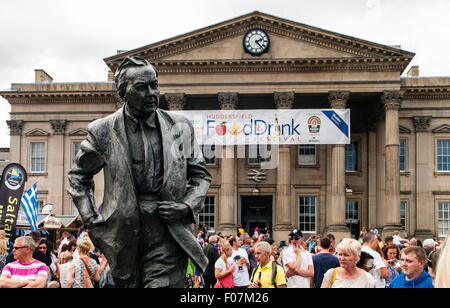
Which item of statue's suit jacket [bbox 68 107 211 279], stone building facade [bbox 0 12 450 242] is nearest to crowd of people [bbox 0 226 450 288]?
statue's suit jacket [bbox 68 107 211 279]

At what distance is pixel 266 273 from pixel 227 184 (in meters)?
28.9

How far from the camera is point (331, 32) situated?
125 ft

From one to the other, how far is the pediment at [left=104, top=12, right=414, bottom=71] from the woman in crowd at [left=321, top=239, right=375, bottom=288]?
32.9 meters

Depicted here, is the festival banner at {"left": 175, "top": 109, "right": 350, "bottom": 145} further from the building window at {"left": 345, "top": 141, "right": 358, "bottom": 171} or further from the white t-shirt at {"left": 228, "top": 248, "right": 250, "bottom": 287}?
the white t-shirt at {"left": 228, "top": 248, "right": 250, "bottom": 287}

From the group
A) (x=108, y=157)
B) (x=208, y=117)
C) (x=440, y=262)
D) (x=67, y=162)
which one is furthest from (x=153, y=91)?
(x=67, y=162)

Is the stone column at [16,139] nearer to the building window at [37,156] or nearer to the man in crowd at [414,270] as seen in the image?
the building window at [37,156]

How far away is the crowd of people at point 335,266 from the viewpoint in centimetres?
599

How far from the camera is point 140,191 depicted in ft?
13.8

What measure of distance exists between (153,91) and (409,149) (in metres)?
40.9

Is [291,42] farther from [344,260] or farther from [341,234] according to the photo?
[344,260]

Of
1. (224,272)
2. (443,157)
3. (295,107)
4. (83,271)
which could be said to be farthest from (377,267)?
(443,157)

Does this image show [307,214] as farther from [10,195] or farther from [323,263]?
[323,263]

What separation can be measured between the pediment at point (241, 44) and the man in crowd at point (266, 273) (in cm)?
3056

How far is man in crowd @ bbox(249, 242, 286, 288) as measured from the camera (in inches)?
340
